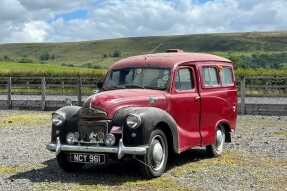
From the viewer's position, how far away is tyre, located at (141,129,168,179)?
32.1 feet

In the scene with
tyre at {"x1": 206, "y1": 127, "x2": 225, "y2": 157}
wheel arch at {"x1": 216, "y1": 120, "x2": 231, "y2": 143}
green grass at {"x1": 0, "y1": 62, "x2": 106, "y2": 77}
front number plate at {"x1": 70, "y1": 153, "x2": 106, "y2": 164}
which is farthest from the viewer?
green grass at {"x1": 0, "y1": 62, "x2": 106, "y2": 77}

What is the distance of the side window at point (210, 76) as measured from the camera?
476 inches

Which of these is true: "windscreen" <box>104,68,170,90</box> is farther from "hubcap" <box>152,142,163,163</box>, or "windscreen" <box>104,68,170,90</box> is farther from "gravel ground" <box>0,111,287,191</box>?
"gravel ground" <box>0,111,287,191</box>

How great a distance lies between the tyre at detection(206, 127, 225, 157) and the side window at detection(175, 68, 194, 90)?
156 centimetres

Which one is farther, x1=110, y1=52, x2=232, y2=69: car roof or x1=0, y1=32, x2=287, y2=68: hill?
x1=0, y1=32, x2=287, y2=68: hill

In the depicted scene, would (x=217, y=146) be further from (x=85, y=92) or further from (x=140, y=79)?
(x=85, y=92)

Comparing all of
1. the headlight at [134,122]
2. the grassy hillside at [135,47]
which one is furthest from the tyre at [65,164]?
the grassy hillside at [135,47]

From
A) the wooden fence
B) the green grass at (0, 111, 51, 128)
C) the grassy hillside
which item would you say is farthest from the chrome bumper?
the grassy hillside

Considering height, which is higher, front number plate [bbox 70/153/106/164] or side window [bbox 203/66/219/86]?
side window [bbox 203/66/219/86]

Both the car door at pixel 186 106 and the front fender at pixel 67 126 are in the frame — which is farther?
the car door at pixel 186 106

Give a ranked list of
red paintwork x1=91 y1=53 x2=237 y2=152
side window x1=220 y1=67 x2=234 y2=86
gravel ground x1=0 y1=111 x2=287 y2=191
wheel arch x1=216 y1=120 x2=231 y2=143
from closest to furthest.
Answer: gravel ground x1=0 y1=111 x2=287 y2=191
red paintwork x1=91 y1=53 x2=237 y2=152
wheel arch x1=216 y1=120 x2=231 y2=143
side window x1=220 y1=67 x2=234 y2=86

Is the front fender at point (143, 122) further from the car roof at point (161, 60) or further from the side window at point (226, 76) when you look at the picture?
the side window at point (226, 76)

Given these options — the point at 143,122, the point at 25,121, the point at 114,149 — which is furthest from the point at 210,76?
the point at 25,121

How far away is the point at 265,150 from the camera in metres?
13.6
